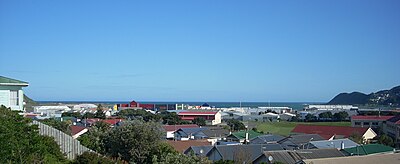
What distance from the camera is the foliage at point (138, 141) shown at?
678 inches

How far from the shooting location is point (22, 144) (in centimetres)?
1041

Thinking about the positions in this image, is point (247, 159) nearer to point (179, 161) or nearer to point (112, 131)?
point (112, 131)

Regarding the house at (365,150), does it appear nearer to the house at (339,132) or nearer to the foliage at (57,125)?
the house at (339,132)

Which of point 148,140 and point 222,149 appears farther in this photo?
point 222,149

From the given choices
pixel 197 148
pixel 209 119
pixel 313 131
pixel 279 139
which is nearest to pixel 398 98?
pixel 209 119

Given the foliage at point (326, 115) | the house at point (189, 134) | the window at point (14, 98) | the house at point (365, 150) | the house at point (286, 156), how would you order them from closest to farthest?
the window at point (14, 98)
the house at point (286, 156)
the house at point (365, 150)
the house at point (189, 134)
the foliage at point (326, 115)

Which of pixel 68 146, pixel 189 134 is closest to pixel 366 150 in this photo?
pixel 189 134

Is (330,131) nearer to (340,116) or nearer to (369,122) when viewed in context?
(369,122)

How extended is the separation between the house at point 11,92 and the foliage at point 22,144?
209 inches

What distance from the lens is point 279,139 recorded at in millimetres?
39875

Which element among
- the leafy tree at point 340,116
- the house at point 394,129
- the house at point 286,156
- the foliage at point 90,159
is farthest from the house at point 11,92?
the leafy tree at point 340,116

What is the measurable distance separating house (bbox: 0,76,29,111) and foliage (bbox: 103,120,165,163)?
4518 millimetres

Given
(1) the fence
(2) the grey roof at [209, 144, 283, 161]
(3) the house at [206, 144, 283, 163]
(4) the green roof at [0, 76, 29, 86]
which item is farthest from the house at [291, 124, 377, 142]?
(1) the fence

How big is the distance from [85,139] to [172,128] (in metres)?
31.8
